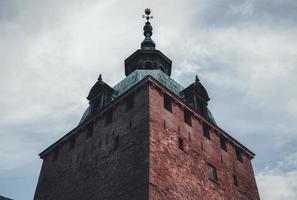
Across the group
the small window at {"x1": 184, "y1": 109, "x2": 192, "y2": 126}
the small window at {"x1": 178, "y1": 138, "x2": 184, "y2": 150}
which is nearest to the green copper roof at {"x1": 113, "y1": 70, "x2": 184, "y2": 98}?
the small window at {"x1": 184, "y1": 109, "x2": 192, "y2": 126}

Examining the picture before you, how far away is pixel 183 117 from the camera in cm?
2017

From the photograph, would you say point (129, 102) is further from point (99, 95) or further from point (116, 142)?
point (99, 95)

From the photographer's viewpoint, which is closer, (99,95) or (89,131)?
(89,131)

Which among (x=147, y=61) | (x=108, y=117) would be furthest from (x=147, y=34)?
(x=108, y=117)

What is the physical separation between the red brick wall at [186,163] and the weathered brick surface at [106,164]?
0.54 metres

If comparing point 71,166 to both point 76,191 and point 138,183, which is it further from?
point 138,183

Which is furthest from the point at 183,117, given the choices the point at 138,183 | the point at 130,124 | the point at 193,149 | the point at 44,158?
the point at 44,158

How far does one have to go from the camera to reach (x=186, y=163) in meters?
17.8

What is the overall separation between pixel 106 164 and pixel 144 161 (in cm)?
302

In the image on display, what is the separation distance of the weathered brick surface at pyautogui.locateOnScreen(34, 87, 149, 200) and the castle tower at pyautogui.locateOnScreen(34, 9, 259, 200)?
5cm

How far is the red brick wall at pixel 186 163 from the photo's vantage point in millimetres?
16027

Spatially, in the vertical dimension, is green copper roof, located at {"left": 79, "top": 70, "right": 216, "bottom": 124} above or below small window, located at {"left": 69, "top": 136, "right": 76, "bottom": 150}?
above

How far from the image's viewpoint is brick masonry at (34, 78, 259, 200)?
16.0 meters

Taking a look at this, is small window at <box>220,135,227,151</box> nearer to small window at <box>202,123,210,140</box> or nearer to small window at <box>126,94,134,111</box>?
small window at <box>202,123,210,140</box>
